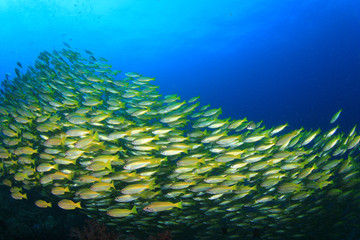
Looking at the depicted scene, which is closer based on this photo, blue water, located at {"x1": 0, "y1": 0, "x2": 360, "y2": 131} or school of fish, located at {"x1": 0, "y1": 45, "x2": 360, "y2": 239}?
school of fish, located at {"x1": 0, "y1": 45, "x2": 360, "y2": 239}

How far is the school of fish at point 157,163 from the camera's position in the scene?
5312mm

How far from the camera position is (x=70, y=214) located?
8.57m

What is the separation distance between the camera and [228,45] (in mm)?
40281

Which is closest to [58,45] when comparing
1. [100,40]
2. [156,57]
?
[100,40]

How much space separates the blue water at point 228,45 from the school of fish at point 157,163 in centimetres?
2483

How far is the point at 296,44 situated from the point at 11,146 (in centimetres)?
5016

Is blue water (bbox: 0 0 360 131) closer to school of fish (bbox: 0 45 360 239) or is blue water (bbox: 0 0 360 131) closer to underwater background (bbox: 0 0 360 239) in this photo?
underwater background (bbox: 0 0 360 239)

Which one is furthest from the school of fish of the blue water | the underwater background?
the underwater background

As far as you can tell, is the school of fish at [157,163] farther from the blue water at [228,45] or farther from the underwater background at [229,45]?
the underwater background at [229,45]

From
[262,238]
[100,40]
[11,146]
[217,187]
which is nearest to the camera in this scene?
[217,187]

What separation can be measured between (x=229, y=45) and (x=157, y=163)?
39.3 metres

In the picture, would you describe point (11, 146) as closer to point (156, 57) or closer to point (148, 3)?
point (148, 3)

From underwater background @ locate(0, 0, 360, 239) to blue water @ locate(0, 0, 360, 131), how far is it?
177mm

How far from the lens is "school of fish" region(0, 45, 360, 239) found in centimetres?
531
